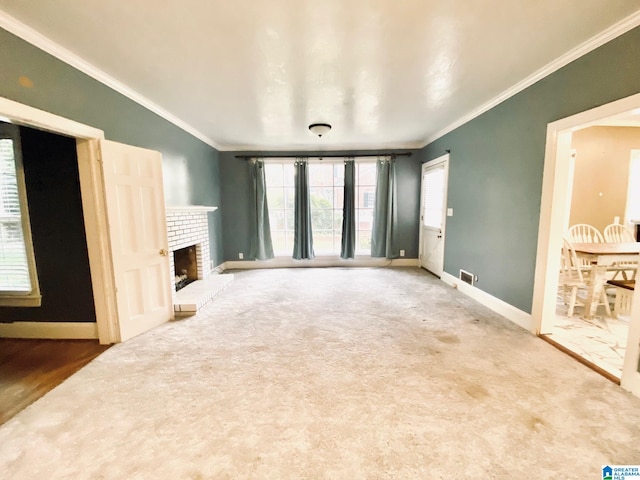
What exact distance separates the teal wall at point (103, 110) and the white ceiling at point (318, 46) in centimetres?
12

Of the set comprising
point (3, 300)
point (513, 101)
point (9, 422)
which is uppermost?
point (513, 101)

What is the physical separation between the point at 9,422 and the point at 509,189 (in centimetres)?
456

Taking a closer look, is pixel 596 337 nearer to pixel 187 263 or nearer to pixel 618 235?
pixel 618 235

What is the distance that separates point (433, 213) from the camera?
4.92 metres

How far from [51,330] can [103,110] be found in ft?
7.33

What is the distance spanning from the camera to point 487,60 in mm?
2158

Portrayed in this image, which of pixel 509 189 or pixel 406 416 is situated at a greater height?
pixel 509 189

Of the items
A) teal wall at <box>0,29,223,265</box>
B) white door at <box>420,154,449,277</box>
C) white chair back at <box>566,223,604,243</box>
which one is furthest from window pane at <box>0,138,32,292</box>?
white chair back at <box>566,223,604,243</box>

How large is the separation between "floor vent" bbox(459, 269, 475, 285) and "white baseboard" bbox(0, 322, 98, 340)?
4.50m

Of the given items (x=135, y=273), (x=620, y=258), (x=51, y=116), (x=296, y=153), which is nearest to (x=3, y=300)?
(x=135, y=273)

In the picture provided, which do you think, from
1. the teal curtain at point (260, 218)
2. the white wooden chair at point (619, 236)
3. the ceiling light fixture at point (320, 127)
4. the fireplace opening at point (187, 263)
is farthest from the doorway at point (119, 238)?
the white wooden chair at point (619, 236)

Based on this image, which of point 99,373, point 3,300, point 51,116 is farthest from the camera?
point 3,300

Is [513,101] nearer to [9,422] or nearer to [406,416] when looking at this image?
[406,416]

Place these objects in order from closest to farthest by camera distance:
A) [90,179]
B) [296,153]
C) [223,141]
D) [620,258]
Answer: [90,179] → [620,258] → [223,141] → [296,153]
